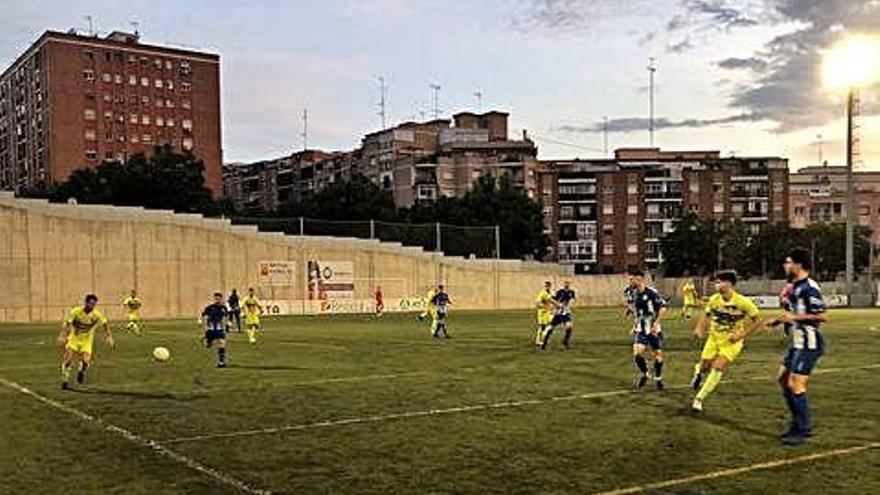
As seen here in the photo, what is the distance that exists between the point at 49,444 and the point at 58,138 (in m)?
132

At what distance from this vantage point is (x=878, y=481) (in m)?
9.49

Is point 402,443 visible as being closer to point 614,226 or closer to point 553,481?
point 553,481

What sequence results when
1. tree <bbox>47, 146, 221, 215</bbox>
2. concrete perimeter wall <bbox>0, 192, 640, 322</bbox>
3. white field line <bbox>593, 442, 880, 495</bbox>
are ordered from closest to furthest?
white field line <bbox>593, 442, 880, 495</bbox> < concrete perimeter wall <bbox>0, 192, 640, 322</bbox> < tree <bbox>47, 146, 221, 215</bbox>

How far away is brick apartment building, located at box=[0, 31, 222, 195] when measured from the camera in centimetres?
13450

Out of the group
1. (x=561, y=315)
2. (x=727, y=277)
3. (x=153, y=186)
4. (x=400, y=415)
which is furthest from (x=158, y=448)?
(x=153, y=186)

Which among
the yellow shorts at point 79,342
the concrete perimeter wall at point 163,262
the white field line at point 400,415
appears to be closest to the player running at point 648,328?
the white field line at point 400,415

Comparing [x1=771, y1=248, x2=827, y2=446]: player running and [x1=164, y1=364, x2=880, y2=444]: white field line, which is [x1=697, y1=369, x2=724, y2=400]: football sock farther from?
[x1=164, y1=364, x2=880, y2=444]: white field line

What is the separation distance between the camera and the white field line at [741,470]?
9312 mm

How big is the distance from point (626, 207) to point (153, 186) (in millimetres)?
70867

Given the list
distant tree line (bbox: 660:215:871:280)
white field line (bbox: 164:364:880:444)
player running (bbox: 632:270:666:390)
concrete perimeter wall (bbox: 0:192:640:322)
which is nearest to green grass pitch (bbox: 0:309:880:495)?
white field line (bbox: 164:364:880:444)

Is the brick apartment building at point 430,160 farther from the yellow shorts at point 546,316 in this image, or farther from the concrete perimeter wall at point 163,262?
the yellow shorts at point 546,316

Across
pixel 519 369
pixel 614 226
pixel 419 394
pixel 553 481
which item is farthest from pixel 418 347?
pixel 614 226

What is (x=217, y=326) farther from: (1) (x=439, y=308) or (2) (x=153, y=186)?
(2) (x=153, y=186)

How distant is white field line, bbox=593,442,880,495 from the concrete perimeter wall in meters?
51.7
